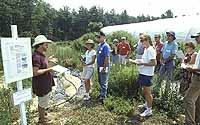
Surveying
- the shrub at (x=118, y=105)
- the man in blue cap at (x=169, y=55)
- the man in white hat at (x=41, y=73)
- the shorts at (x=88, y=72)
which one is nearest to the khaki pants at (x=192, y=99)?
the shrub at (x=118, y=105)

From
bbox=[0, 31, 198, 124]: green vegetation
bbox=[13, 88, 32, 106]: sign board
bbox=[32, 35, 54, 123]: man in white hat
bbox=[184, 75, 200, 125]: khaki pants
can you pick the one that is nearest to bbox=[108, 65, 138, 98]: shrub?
bbox=[0, 31, 198, 124]: green vegetation

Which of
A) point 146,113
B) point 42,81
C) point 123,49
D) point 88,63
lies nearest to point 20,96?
point 42,81

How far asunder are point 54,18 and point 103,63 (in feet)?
145

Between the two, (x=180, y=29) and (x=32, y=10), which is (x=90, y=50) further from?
(x=32, y=10)

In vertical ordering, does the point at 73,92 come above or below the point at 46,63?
below

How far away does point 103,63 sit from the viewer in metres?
6.21

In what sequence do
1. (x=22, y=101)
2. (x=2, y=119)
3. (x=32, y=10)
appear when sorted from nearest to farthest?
(x=22, y=101)
(x=2, y=119)
(x=32, y=10)

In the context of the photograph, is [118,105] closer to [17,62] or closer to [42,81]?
[42,81]

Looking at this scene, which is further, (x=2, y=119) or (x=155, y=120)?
(x=155, y=120)

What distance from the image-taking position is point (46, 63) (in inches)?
189

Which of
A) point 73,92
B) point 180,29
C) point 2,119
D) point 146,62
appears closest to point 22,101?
point 2,119

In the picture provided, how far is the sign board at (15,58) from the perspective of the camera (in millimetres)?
3414

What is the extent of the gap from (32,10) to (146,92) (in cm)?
4205

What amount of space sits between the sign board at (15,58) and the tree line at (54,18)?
31295 millimetres
